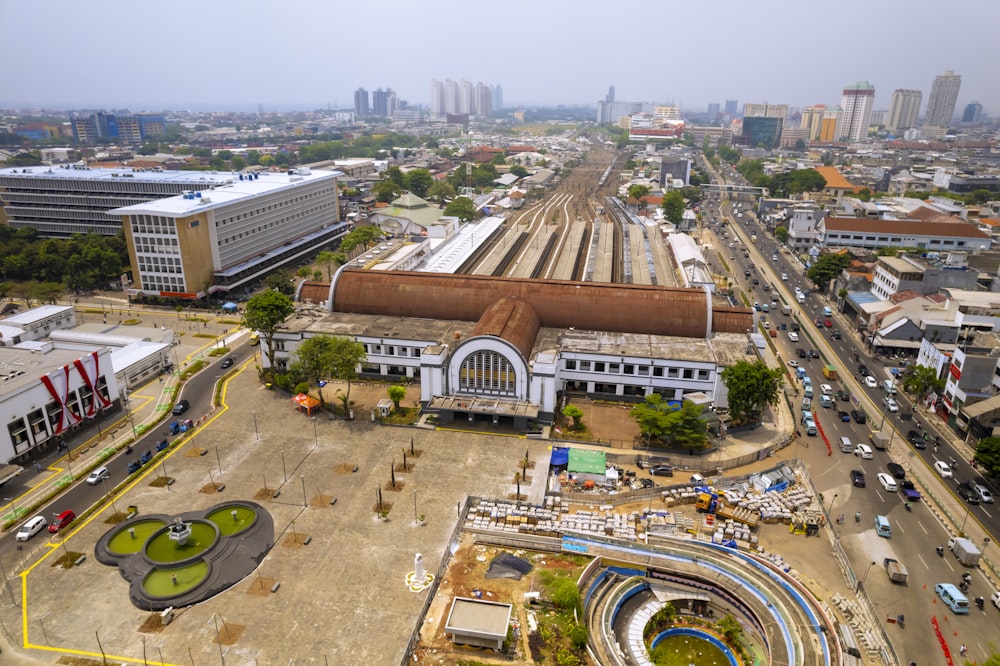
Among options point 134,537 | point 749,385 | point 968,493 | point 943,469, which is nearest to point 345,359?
point 134,537

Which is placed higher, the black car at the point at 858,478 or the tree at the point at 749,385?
the tree at the point at 749,385

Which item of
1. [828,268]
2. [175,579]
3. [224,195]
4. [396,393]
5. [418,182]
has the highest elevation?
[224,195]

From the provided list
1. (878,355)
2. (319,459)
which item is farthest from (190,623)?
(878,355)

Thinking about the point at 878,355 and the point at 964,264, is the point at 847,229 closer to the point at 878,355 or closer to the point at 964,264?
the point at 964,264

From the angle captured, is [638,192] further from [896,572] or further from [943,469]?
[896,572]

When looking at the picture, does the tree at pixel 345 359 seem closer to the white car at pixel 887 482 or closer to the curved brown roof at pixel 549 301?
the curved brown roof at pixel 549 301

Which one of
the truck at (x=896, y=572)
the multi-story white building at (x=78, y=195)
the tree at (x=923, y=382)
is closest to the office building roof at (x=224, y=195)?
the multi-story white building at (x=78, y=195)

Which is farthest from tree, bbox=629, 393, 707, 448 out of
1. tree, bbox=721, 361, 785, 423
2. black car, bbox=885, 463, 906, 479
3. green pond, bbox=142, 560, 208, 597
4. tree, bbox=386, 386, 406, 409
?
green pond, bbox=142, 560, 208, 597
